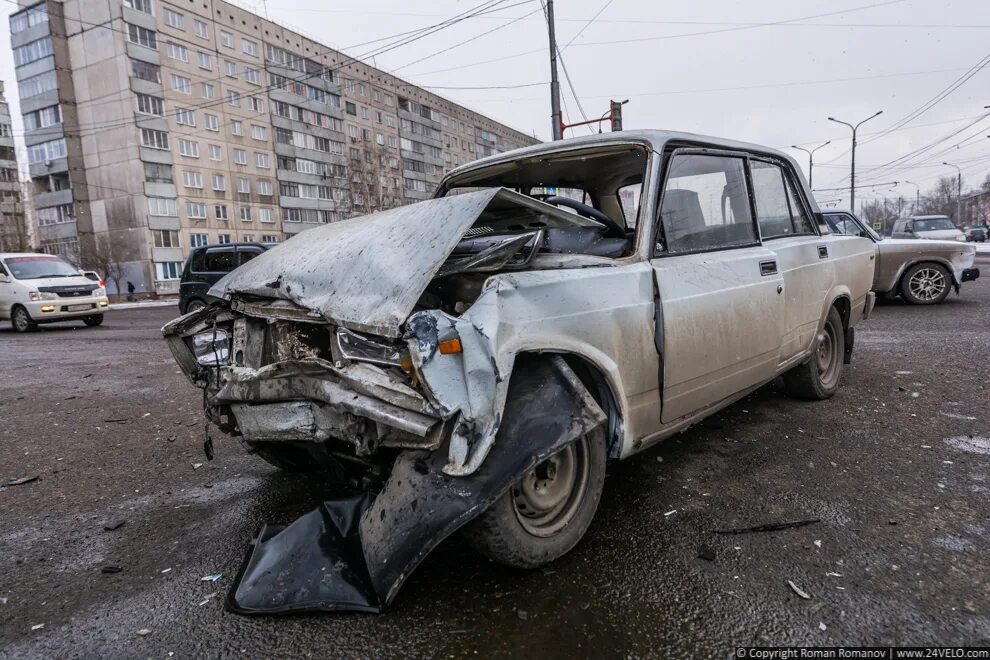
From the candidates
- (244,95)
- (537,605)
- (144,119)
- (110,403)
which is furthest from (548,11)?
(244,95)

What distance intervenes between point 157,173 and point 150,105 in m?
4.59

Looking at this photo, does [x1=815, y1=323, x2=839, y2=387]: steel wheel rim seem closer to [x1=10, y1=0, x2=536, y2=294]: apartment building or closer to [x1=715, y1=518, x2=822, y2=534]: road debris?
[x1=715, y1=518, x2=822, y2=534]: road debris

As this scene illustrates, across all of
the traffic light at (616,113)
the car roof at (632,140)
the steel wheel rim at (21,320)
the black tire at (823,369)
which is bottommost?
the black tire at (823,369)

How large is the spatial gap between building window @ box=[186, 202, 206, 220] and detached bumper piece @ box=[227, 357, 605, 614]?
44.5m

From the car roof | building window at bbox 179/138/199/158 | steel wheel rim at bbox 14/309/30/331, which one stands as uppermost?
building window at bbox 179/138/199/158

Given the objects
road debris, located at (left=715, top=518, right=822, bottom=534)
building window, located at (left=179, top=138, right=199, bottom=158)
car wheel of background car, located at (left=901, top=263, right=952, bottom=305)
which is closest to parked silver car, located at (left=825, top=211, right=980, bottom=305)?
car wheel of background car, located at (left=901, top=263, right=952, bottom=305)

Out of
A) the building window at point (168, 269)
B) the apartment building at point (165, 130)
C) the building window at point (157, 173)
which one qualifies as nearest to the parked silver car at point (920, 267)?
the apartment building at point (165, 130)

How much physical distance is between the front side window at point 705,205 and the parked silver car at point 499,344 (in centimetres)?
1

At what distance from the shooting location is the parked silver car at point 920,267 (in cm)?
916

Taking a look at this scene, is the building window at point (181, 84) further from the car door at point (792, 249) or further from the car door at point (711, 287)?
the car door at point (711, 287)

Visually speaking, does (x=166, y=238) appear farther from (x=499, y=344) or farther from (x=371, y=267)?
(x=499, y=344)

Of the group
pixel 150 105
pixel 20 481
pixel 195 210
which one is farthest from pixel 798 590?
pixel 150 105

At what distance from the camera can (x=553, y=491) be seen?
7.32ft

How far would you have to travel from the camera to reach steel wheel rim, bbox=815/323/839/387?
170 inches
